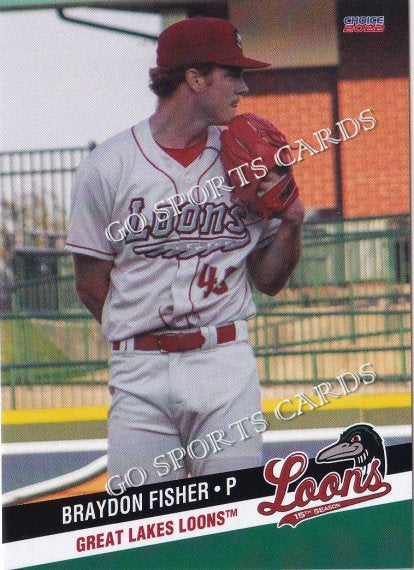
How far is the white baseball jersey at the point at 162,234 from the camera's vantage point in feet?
12.7

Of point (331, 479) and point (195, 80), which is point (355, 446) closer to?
point (331, 479)

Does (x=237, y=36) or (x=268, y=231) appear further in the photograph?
→ (x=268, y=231)

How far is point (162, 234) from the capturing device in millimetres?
3885

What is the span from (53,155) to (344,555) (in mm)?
1909

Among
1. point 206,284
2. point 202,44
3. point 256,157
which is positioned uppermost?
point 202,44

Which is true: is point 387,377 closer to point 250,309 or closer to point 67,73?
point 250,309

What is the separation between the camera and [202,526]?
4016mm

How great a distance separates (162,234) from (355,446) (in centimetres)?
111

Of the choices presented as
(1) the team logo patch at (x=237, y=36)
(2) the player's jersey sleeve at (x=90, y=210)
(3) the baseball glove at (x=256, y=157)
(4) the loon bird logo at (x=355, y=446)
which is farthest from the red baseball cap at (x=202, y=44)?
(4) the loon bird logo at (x=355, y=446)

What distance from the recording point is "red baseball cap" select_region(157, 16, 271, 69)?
151 inches

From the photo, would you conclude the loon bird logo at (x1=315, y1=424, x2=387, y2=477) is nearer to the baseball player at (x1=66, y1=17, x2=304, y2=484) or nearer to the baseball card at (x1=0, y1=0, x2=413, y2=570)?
the baseball card at (x1=0, y1=0, x2=413, y2=570)

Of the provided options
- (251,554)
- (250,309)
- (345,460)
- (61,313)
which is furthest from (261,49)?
(251,554)

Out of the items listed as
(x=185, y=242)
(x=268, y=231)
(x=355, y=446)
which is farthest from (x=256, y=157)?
(x=355, y=446)

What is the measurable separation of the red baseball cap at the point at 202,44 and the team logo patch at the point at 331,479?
4.85 ft
